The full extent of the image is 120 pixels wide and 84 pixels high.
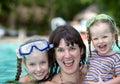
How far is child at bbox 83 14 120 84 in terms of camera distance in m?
4.44

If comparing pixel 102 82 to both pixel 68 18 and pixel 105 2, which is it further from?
pixel 68 18

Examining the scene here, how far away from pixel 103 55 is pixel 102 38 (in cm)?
25

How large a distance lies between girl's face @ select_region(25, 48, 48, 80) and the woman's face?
0.57 ft

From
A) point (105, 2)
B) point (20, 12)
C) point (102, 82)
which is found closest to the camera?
point (102, 82)

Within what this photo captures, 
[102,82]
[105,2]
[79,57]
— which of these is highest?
[105,2]

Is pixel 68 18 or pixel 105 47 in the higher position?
pixel 68 18

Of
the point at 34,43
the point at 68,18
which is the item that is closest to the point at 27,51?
the point at 34,43

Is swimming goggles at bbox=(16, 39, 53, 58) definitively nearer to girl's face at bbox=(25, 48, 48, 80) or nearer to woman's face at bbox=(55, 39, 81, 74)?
girl's face at bbox=(25, 48, 48, 80)

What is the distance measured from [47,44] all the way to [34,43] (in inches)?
6.3

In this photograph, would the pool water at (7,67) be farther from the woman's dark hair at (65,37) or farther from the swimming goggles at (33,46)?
the woman's dark hair at (65,37)

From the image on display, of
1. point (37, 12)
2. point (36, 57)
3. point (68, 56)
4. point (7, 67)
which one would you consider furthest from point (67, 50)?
point (37, 12)

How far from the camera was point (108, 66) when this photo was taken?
450 centimetres

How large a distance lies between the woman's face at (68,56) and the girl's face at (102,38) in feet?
0.82

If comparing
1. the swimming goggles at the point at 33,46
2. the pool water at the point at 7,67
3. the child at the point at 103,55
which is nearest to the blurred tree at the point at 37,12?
the pool water at the point at 7,67
